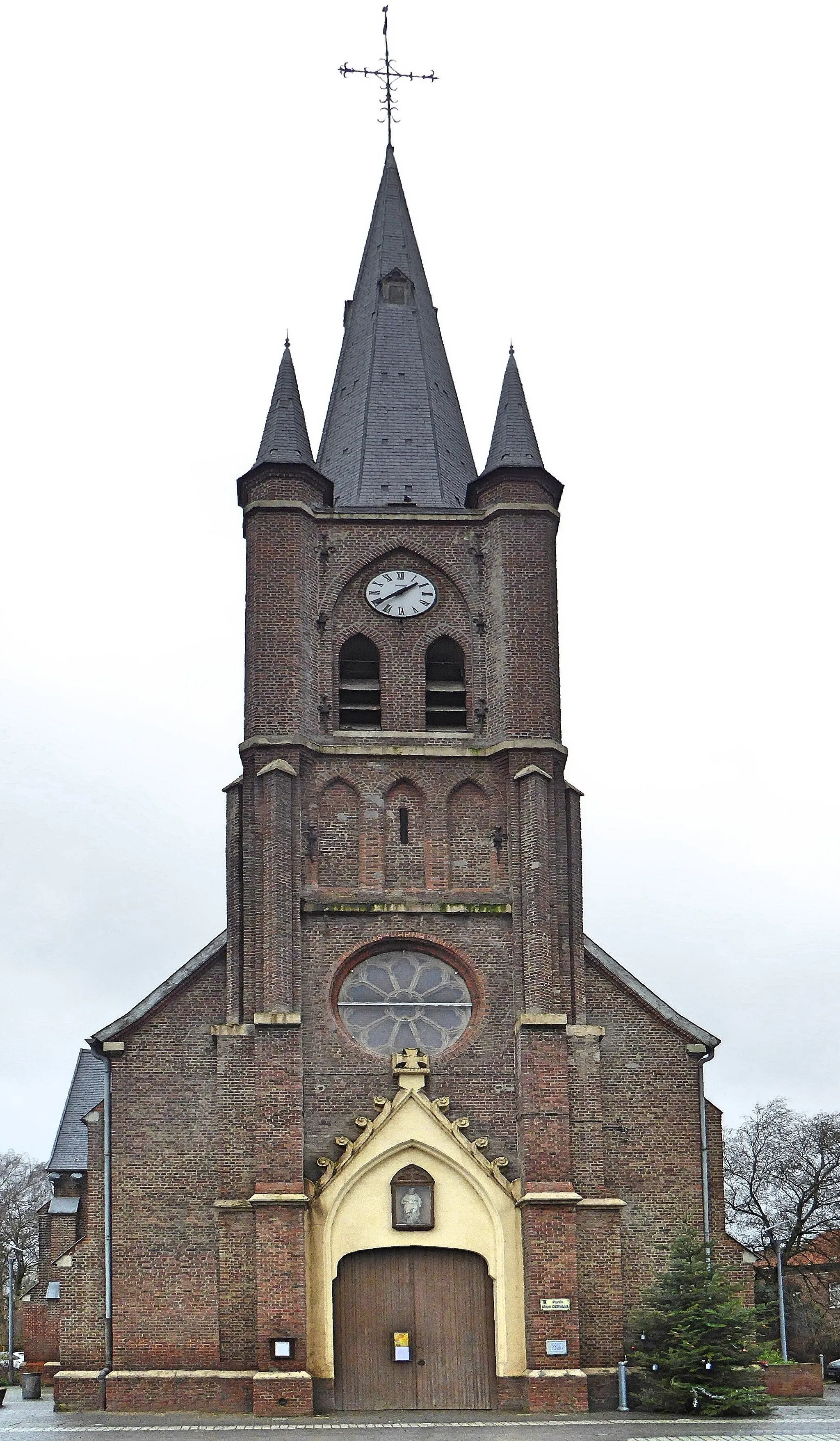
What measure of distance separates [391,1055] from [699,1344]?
734cm

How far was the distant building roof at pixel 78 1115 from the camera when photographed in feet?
170

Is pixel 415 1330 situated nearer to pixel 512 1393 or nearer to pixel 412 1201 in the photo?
pixel 512 1393

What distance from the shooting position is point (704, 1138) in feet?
101

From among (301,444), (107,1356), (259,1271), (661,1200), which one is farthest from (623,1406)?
(301,444)

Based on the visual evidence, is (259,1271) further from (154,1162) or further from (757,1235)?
(757,1235)

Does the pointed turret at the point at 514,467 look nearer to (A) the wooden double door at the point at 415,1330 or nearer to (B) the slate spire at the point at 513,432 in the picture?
(B) the slate spire at the point at 513,432

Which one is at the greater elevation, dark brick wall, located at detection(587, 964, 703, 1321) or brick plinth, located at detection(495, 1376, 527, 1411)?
dark brick wall, located at detection(587, 964, 703, 1321)

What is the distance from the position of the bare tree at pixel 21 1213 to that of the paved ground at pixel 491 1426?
129 feet

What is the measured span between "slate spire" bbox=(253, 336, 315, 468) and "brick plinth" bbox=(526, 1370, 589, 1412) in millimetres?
17899

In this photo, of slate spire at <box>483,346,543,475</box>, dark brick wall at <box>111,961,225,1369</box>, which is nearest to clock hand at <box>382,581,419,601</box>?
slate spire at <box>483,346,543,475</box>

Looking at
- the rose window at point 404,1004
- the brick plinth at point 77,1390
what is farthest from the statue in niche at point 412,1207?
the brick plinth at point 77,1390

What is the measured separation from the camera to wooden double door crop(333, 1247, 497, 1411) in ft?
94.6

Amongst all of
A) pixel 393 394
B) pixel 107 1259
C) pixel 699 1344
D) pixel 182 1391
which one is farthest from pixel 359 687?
pixel 699 1344

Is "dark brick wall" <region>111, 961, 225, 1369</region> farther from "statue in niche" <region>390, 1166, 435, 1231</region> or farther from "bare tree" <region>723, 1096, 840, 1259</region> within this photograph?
"bare tree" <region>723, 1096, 840, 1259</region>
